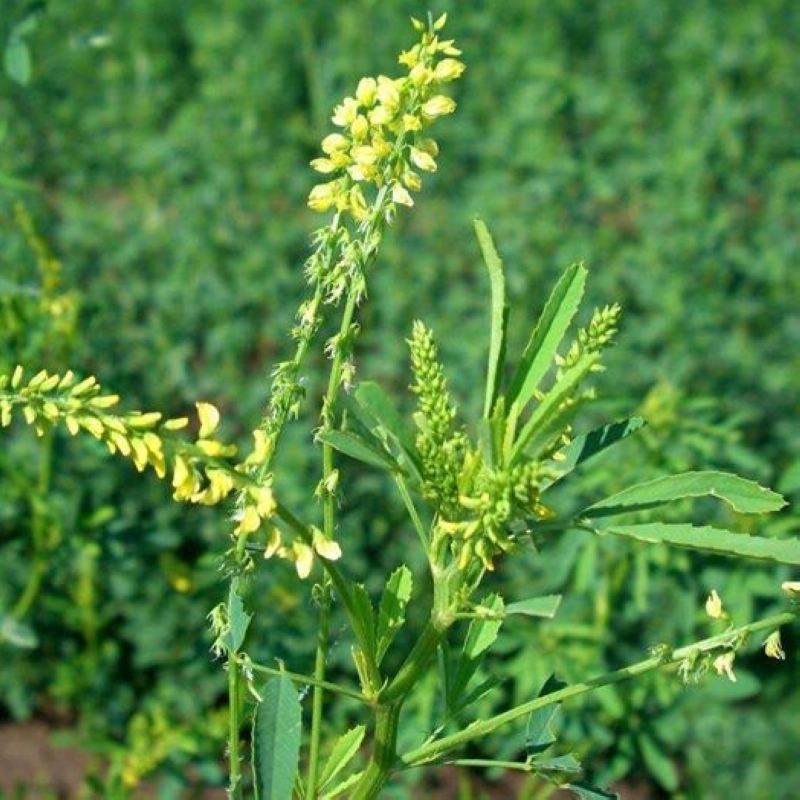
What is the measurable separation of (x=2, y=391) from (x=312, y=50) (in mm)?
4969

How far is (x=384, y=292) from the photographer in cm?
464

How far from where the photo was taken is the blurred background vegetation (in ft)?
9.89

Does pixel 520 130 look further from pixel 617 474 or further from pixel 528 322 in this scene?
pixel 617 474

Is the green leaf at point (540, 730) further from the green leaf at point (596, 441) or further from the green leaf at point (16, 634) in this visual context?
the green leaf at point (16, 634)

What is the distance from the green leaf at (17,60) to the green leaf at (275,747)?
1534mm

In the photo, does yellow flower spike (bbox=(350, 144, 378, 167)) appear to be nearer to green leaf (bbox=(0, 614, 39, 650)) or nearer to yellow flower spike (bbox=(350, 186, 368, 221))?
yellow flower spike (bbox=(350, 186, 368, 221))

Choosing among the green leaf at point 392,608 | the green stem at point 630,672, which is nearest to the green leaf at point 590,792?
the green stem at point 630,672

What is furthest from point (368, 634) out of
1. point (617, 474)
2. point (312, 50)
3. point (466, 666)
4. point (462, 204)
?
point (312, 50)

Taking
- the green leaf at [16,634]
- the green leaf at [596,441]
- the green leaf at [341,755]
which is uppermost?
the green leaf at [596,441]

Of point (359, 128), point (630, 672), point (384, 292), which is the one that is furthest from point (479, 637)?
point (384, 292)

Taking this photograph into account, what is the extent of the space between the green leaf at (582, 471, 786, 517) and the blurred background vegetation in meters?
0.90

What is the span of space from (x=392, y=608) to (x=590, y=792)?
289 mm

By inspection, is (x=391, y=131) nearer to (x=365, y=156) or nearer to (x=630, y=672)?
(x=365, y=156)

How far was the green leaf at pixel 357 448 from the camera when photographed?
137cm
